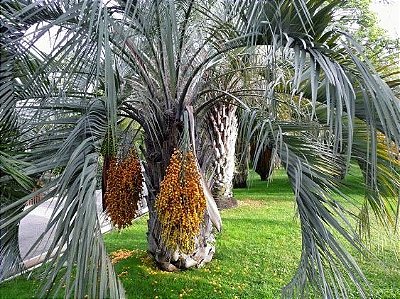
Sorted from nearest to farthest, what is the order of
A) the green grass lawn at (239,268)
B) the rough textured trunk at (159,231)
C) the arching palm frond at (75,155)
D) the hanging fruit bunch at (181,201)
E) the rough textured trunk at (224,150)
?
the arching palm frond at (75,155), the hanging fruit bunch at (181,201), the rough textured trunk at (159,231), the green grass lawn at (239,268), the rough textured trunk at (224,150)

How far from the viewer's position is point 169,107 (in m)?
3.33

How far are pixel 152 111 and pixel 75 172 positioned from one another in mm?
1314

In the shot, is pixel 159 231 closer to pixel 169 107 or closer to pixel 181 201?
pixel 169 107

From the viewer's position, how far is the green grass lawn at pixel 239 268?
13.6 feet

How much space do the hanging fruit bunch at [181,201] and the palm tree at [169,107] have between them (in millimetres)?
148

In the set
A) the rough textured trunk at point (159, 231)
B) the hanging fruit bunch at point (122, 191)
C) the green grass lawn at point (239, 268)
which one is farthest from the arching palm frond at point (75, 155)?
the green grass lawn at point (239, 268)

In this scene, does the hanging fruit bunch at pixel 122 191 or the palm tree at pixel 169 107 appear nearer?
the palm tree at pixel 169 107

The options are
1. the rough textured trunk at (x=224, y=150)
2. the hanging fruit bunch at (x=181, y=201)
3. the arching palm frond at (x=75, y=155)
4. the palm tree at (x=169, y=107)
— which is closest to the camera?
the arching palm frond at (x=75, y=155)

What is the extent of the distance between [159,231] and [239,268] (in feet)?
4.37

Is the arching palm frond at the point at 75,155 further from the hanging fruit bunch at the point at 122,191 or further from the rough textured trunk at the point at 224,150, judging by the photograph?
the rough textured trunk at the point at 224,150

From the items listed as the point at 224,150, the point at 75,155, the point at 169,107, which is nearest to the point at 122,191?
the point at 75,155

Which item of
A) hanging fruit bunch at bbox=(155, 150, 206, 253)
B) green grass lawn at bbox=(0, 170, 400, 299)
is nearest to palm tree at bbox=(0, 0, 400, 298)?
hanging fruit bunch at bbox=(155, 150, 206, 253)

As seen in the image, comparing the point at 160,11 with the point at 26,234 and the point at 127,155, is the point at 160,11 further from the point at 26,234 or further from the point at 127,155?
the point at 26,234

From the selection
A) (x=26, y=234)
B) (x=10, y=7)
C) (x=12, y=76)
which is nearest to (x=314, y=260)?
(x=12, y=76)
